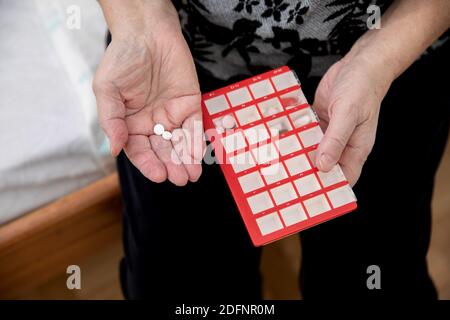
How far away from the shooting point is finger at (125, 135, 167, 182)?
663 mm

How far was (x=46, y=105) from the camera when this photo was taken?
89 centimetres

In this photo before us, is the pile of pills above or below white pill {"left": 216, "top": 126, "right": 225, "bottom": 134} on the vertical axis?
above

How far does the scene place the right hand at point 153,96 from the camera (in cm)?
67

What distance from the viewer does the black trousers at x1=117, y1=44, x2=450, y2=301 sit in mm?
771

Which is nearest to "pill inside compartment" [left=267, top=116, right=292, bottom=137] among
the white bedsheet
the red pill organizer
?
the red pill organizer

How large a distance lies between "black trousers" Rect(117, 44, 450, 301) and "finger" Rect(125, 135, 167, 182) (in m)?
A: 0.10

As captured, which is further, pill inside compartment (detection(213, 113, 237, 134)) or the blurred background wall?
the blurred background wall

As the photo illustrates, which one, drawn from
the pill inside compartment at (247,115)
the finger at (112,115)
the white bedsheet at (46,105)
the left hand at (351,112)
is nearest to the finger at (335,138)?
the left hand at (351,112)

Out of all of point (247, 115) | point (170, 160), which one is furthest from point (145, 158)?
point (247, 115)

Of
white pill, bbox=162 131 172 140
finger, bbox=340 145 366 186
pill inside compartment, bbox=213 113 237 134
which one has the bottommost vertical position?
finger, bbox=340 145 366 186

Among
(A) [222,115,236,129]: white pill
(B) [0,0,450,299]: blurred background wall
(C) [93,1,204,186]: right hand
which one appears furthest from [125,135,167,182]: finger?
(B) [0,0,450,299]: blurred background wall

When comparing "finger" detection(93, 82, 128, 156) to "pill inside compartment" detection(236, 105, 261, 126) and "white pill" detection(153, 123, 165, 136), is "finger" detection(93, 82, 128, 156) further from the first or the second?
"pill inside compartment" detection(236, 105, 261, 126)

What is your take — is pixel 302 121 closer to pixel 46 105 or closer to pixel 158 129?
pixel 158 129

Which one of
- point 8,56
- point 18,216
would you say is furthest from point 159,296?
point 8,56
